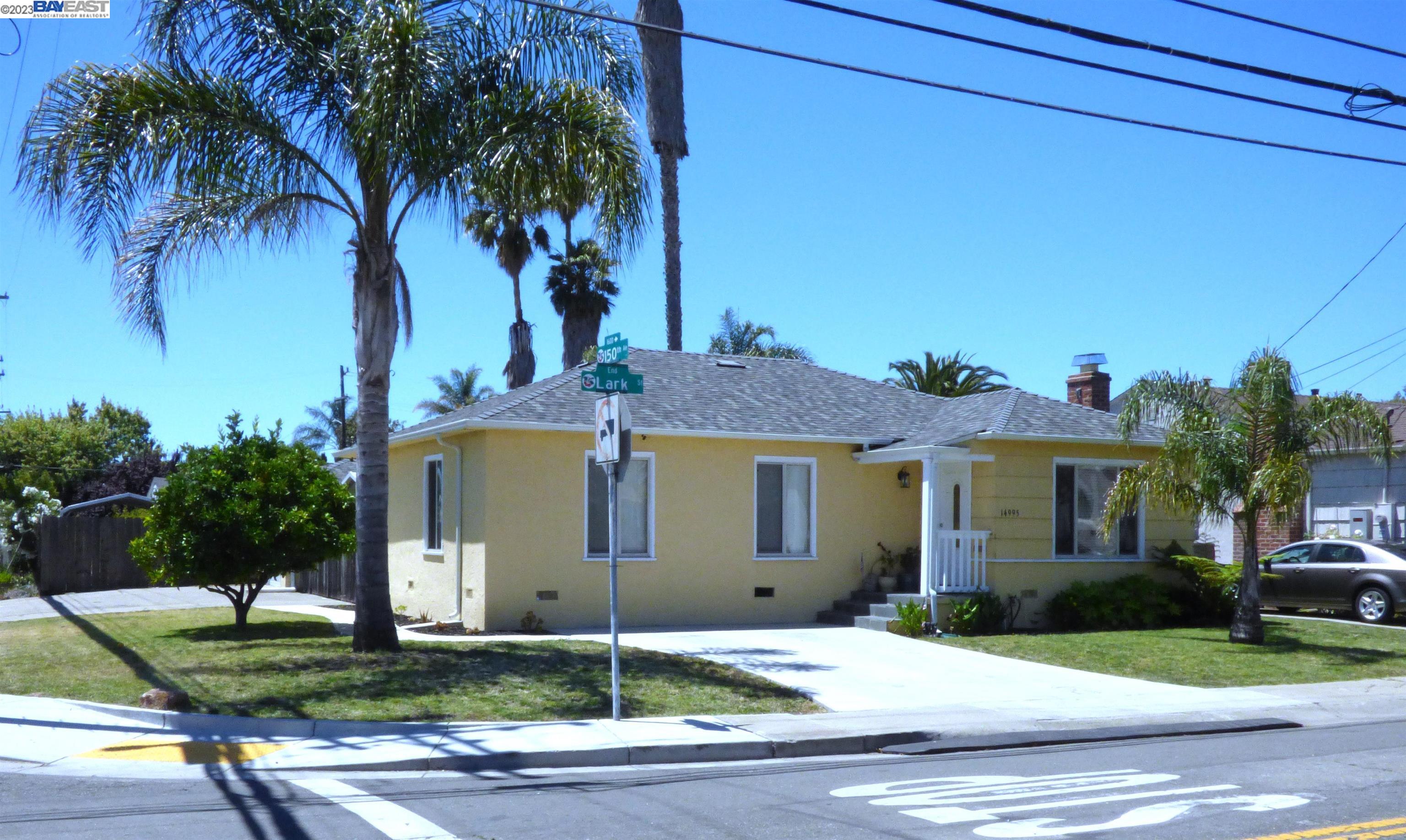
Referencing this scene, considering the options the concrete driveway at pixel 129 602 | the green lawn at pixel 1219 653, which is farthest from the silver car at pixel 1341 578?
the concrete driveway at pixel 129 602

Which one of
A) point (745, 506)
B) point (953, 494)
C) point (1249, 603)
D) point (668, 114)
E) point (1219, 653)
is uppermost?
point (668, 114)

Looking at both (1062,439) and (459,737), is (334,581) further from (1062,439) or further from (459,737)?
(459,737)

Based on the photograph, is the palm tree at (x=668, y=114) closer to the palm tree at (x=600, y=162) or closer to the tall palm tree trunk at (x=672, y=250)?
the tall palm tree trunk at (x=672, y=250)

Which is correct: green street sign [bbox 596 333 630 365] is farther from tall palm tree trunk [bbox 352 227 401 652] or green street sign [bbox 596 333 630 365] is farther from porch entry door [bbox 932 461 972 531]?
porch entry door [bbox 932 461 972 531]

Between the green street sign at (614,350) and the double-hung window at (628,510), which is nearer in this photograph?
the green street sign at (614,350)

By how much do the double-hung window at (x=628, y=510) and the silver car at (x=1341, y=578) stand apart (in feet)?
34.2

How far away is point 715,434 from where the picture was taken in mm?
18391

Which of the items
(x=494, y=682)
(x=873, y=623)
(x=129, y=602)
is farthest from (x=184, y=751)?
(x=129, y=602)

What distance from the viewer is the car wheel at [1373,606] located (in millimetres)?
19406

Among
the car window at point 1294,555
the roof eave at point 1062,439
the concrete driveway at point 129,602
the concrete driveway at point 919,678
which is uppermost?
the roof eave at point 1062,439

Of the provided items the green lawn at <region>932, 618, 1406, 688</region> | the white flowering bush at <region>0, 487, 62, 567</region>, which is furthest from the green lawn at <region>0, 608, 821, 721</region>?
the white flowering bush at <region>0, 487, 62, 567</region>

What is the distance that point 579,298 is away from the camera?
3616 cm

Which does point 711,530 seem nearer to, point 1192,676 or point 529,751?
point 1192,676

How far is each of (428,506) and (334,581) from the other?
17.5ft
